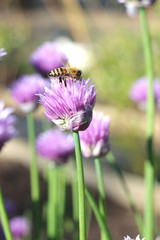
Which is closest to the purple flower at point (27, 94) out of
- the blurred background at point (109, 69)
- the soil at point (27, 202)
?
the soil at point (27, 202)

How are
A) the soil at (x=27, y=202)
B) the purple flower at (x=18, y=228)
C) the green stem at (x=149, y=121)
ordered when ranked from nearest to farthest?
the green stem at (x=149, y=121)
the purple flower at (x=18, y=228)
the soil at (x=27, y=202)

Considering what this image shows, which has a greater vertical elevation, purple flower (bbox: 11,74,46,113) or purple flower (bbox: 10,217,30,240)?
purple flower (bbox: 11,74,46,113)

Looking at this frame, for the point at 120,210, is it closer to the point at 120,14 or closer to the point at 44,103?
the point at 44,103

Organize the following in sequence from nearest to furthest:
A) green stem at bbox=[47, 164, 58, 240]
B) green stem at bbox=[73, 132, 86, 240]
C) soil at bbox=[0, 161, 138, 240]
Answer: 1. green stem at bbox=[73, 132, 86, 240]
2. green stem at bbox=[47, 164, 58, 240]
3. soil at bbox=[0, 161, 138, 240]

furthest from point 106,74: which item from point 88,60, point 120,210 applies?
point 120,210

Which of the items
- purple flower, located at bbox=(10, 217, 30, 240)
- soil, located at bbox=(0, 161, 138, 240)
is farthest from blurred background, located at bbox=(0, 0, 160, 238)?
purple flower, located at bbox=(10, 217, 30, 240)

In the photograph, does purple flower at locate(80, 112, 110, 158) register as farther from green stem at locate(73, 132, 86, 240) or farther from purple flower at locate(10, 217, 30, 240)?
purple flower at locate(10, 217, 30, 240)

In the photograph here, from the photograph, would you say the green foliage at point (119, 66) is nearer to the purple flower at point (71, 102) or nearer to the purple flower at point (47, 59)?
the purple flower at point (47, 59)

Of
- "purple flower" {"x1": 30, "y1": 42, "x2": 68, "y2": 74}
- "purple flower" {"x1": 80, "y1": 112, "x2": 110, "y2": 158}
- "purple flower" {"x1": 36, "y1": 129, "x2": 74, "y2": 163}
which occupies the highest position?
"purple flower" {"x1": 30, "y1": 42, "x2": 68, "y2": 74}
